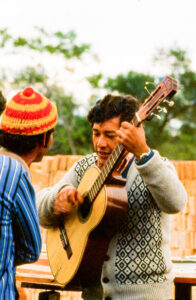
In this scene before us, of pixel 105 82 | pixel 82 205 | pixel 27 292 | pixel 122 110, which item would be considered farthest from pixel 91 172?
pixel 105 82

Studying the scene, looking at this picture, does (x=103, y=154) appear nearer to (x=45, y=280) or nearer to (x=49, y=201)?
(x=49, y=201)

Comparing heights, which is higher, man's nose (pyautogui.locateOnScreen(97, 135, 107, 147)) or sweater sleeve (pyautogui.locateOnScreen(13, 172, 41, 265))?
man's nose (pyautogui.locateOnScreen(97, 135, 107, 147))

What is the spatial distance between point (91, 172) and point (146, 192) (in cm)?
45

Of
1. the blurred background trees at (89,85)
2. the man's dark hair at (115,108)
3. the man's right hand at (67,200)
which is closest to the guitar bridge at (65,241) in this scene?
the man's right hand at (67,200)

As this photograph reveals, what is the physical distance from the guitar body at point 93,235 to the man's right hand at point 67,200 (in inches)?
3.0

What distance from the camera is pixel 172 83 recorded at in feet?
6.59

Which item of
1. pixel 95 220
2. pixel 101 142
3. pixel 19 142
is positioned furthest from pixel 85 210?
pixel 19 142

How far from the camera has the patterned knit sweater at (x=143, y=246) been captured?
217 centimetres

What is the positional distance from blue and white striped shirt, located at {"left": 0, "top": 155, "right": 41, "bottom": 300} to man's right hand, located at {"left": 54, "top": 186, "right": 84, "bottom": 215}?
689mm

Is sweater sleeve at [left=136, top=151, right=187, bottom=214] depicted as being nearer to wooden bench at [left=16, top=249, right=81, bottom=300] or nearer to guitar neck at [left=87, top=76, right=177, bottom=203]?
guitar neck at [left=87, top=76, right=177, bottom=203]

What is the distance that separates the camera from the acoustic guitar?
2115 mm

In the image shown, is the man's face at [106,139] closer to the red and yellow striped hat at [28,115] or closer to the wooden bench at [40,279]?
the red and yellow striped hat at [28,115]

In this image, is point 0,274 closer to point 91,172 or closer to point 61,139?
point 91,172

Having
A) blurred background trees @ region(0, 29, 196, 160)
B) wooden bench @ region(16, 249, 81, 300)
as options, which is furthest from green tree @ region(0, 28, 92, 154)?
wooden bench @ region(16, 249, 81, 300)
